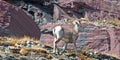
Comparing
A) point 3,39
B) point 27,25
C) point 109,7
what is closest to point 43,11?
point 109,7

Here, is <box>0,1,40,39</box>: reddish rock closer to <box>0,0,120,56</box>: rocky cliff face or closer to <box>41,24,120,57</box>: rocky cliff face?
<box>0,0,120,56</box>: rocky cliff face

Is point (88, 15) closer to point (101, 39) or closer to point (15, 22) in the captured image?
point (101, 39)

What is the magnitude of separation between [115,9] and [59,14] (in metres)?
6.09

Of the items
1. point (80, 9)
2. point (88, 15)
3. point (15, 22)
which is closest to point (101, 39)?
point (88, 15)

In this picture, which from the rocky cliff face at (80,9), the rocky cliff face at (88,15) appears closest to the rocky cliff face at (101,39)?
the rocky cliff face at (88,15)

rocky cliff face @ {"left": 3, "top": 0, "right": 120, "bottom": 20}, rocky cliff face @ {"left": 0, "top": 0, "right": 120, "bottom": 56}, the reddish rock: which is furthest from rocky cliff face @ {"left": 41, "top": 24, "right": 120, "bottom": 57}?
the reddish rock

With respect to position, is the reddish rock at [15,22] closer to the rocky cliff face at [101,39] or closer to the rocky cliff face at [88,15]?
the rocky cliff face at [88,15]

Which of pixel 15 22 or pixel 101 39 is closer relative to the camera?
pixel 15 22

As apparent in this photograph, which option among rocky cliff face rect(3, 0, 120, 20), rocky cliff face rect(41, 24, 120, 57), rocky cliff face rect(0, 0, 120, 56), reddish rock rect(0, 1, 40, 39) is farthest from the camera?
rocky cliff face rect(3, 0, 120, 20)

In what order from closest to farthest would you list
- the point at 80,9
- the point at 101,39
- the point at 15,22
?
the point at 15,22, the point at 101,39, the point at 80,9

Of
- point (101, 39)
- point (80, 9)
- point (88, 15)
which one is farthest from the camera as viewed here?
point (80, 9)

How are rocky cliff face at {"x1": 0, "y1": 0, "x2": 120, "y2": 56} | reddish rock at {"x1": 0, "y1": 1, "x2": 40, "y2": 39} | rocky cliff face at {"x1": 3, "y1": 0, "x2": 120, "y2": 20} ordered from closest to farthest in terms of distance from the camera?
reddish rock at {"x1": 0, "y1": 1, "x2": 40, "y2": 39} → rocky cliff face at {"x1": 0, "y1": 0, "x2": 120, "y2": 56} → rocky cliff face at {"x1": 3, "y1": 0, "x2": 120, "y2": 20}

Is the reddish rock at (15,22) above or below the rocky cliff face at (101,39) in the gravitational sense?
above

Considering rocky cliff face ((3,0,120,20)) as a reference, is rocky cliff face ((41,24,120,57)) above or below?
below
